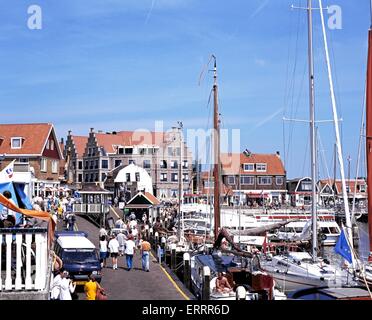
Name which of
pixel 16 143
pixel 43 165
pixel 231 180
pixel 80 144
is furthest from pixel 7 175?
pixel 231 180

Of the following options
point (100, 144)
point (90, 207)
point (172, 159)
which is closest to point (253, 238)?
point (90, 207)

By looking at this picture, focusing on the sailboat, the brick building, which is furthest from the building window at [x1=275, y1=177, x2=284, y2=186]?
the sailboat

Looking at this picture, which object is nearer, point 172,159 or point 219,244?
point 219,244

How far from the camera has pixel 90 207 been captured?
174 feet

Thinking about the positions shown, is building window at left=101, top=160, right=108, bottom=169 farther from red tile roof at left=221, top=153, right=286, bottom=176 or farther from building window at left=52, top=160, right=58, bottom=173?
building window at left=52, top=160, right=58, bottom=173

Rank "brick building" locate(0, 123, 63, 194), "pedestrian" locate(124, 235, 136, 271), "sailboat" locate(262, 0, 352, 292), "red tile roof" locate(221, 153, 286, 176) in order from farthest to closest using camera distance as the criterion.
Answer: "red tile roof" locate(221, 153, 286, 176), "brick building" locate(0, 123, 63, 194), "pedestrian" locate(124, 235, 136, 271), "sailboat" locate(262, 0, 352, 292)

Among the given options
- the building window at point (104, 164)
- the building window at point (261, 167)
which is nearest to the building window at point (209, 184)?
the building window at point (261, 167)

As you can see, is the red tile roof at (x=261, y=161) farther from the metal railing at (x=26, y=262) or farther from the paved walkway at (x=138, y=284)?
the metal railing at (x=26, y=262)

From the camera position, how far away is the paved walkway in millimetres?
20078

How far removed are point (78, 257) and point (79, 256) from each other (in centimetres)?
10

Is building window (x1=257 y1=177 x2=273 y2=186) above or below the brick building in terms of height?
below

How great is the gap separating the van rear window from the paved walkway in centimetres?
115
